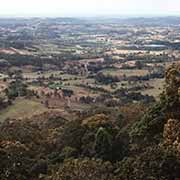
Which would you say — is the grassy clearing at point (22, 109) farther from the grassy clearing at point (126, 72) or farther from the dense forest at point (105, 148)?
the grassy clearing at point (126, 72)

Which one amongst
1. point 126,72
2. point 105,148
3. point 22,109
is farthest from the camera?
point 126,72

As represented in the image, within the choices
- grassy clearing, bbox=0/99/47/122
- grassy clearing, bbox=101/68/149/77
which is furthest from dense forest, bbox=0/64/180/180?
grassy clearing, bbox=101/68/149/77

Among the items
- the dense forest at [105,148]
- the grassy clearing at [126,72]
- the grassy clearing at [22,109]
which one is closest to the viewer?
the dense forest at [105,148]

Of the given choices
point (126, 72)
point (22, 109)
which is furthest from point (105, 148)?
point (126, 72)

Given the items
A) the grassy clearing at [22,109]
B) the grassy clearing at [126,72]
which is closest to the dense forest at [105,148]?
the grassy clearing at [22,109]

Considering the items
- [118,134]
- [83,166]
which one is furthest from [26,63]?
[83,166]

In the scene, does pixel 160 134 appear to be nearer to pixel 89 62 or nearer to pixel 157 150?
pixel 157 150

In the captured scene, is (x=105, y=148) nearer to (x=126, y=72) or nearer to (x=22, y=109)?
(x=22, y=109)

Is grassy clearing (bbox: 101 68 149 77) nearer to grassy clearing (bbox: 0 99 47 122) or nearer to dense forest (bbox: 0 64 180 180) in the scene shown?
grassy clearing (bbox: 0 99 47 122)

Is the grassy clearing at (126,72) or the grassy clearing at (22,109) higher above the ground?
the grassy clearing at (22,109)
